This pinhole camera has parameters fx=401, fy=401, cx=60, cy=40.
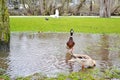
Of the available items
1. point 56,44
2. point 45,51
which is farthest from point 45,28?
point 45,51

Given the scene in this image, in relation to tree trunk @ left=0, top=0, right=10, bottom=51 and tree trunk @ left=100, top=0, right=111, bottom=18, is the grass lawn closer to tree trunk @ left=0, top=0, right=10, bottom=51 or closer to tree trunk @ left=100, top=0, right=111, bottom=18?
tree trunk @ left=100, top=0, right=111, bottom=18

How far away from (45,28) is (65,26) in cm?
198

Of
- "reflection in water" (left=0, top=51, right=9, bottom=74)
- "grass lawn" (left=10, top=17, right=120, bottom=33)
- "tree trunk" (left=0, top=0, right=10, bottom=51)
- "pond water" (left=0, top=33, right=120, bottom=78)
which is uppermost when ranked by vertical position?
"tree trunk" (left=0, top=0, right=10, bottom=51)

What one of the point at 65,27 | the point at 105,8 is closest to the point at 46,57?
the point at 65,27

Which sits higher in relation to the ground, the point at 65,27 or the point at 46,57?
the point at 46,57

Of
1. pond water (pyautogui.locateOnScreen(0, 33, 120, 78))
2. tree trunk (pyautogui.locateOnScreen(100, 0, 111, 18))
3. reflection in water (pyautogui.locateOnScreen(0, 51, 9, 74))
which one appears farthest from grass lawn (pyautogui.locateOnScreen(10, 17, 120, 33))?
reflection in water (pyautogui.locateOnScreen(0, 51, 9, 74))

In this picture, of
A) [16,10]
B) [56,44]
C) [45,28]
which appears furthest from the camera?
[16,10]

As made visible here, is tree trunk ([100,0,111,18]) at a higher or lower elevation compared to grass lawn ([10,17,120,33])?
higher

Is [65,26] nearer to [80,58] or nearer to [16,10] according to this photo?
[80,58]

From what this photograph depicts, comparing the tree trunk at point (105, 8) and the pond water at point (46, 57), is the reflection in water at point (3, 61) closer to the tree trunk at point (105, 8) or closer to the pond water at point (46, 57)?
the pond water at point (46, 57)

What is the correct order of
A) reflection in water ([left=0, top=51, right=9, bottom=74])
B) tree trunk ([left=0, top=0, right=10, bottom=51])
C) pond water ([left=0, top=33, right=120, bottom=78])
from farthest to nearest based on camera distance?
tree trunk ([left=0, top=0, right=10, bottom=51]) < pond water ([left=0, top=33, right=120, bottom=78]) < reflection in water ([left=0, top=51, right=9, bottom=74])

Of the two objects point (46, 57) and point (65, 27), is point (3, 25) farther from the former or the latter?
point (65, 27)

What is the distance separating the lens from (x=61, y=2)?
1925 inches

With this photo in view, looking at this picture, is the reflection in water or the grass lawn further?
the grass lawn
